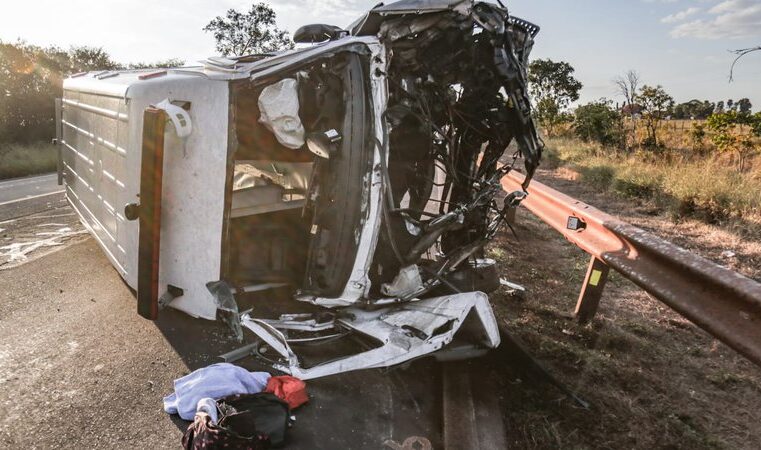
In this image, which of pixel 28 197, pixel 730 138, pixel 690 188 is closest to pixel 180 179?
pixel 28 197

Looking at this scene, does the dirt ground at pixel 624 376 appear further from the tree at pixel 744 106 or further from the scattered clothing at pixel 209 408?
the tree at pixel 744 106

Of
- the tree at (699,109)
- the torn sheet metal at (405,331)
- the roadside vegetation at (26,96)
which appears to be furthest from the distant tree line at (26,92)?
the tree at (699,109)

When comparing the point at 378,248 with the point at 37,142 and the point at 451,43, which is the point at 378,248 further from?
the point at 37,142

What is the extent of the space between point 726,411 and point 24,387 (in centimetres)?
370

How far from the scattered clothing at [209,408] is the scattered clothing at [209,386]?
0.11 metres

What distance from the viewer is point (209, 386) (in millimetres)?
2430

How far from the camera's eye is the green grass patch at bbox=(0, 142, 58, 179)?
12.0 metres

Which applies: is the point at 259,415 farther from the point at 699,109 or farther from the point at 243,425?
the point at 699,109

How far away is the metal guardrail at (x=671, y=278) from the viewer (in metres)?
2.02

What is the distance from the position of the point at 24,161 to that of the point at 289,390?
14.0m

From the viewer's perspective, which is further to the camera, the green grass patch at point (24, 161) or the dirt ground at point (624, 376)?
the green grass patch at point (24, 161)

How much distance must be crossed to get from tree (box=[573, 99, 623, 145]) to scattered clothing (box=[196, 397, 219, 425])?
657 inches

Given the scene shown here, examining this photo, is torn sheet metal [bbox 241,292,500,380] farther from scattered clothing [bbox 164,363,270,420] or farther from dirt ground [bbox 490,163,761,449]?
dirt ground [bbox 490,163,761,449]

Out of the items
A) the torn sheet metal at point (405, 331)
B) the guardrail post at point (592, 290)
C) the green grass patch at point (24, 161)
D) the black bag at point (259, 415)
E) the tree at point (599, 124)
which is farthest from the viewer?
the tree at point (599, 124)
